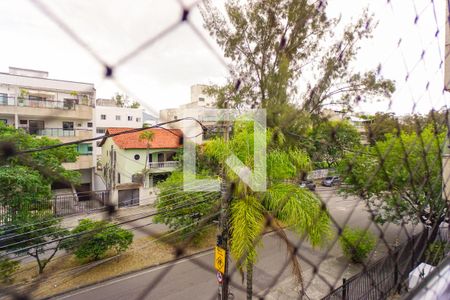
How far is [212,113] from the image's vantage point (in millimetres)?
1960

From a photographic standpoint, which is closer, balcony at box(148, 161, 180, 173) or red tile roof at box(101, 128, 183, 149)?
red tile roof at box(101, 128, 183, 149)

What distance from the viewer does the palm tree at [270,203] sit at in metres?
1.64

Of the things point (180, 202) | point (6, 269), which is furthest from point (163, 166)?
point (6, 269)

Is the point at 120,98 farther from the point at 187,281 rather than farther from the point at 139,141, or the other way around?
the point at 187,281

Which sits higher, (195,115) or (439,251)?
(195,115)

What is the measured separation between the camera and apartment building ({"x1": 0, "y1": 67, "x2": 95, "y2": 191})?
0.55 m

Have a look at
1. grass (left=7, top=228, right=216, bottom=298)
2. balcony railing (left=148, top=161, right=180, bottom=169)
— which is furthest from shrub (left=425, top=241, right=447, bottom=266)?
balcony railing (left=148, top=161, right=180, bottom=169)

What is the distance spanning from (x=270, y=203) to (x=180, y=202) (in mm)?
1786

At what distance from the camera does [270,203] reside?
1775mm

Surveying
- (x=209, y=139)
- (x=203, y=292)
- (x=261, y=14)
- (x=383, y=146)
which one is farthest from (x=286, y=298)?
(x=261, y=14)

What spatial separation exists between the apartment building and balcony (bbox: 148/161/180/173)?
3.66ft

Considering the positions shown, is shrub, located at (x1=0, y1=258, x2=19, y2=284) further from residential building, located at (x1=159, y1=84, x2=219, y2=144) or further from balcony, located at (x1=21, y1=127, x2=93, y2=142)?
residential building, located at (x1=159, y1=84, x2=219, y2=144)

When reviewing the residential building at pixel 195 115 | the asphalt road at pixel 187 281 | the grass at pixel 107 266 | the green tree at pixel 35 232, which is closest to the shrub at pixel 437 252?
the residential building at pixel 195 115

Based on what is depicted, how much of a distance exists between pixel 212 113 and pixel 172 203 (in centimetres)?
168
